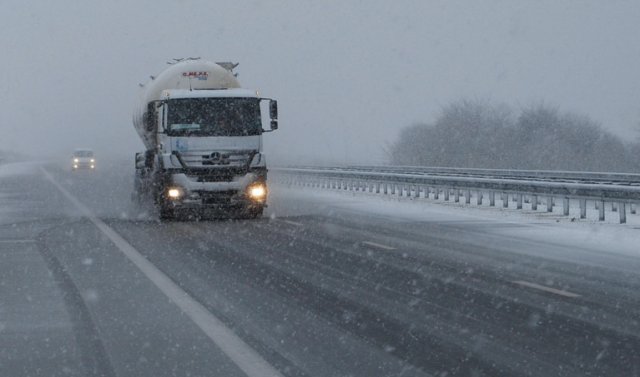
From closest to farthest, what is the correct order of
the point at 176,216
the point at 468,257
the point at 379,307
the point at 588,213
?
the point at 379,307
the point at 468,257
the point at 176,216
the point at 588,213

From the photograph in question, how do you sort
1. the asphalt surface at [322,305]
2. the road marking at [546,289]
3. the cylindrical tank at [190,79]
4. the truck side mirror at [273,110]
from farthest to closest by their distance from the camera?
the cylindrical tank at [190,79] < the truck side mirror at [273,110] < the road marking at [546,289] < the asphalt surface at [322,305]

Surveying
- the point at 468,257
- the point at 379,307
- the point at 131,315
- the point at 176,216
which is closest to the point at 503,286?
the point at 379,307

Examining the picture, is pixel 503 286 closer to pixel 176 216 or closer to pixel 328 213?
pixel 176 216

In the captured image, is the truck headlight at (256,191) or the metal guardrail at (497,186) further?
the truck headlight at (256,191)

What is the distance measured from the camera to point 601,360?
6098 mm

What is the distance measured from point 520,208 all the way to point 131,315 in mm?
15939

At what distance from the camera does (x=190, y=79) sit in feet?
72.1

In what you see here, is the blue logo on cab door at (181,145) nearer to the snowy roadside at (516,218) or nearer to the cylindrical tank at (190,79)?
the cylindrical tank at (190,79)

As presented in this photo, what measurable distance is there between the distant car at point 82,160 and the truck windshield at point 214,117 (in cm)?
5030

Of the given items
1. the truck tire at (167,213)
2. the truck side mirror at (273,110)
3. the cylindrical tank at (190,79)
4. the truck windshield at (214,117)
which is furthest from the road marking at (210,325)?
the cylindrical tank at (190,79)

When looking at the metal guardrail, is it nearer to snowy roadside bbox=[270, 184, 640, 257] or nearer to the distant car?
snowy roadside bbox=[270, 184, 640, 257]

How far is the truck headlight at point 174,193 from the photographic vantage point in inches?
760

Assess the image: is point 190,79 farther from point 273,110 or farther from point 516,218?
point 516,218

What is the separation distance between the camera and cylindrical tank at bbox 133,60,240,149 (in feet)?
72.0
